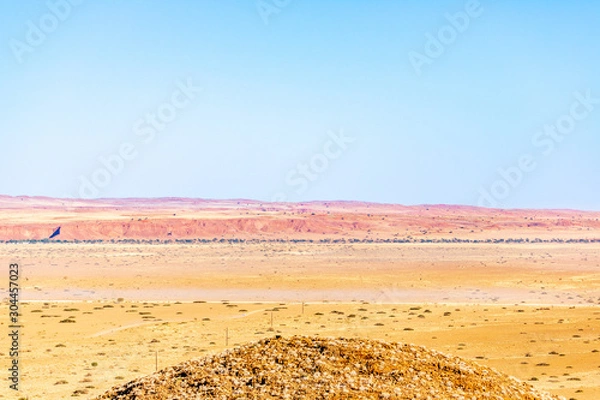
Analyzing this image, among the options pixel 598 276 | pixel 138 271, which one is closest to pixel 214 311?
pixel 138 271

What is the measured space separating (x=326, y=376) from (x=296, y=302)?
118 feet

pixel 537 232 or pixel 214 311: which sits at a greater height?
pixel 537 232

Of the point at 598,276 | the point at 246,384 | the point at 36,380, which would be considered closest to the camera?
the point at 246,384

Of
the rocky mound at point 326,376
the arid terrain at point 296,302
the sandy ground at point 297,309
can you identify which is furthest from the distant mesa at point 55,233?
the rocky mound at point 326,376

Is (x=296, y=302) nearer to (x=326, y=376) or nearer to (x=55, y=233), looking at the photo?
(x=326, y=376)

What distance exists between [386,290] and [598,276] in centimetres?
2149

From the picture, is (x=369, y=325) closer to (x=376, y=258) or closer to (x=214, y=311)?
(x=214, y=311)

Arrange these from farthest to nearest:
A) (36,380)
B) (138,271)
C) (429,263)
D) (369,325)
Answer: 1. (429,263)
2. (138,271)
3. (369,325)
4. (36,380)

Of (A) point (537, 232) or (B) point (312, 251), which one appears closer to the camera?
(B) point (312, 251)

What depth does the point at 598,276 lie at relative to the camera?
6569 cm

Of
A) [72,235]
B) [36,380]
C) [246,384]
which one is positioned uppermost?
[72,235]

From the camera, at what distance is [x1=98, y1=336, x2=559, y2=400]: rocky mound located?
1199cm

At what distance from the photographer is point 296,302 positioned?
48.2 meters

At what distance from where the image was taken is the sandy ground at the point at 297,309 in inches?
Result: 1132
